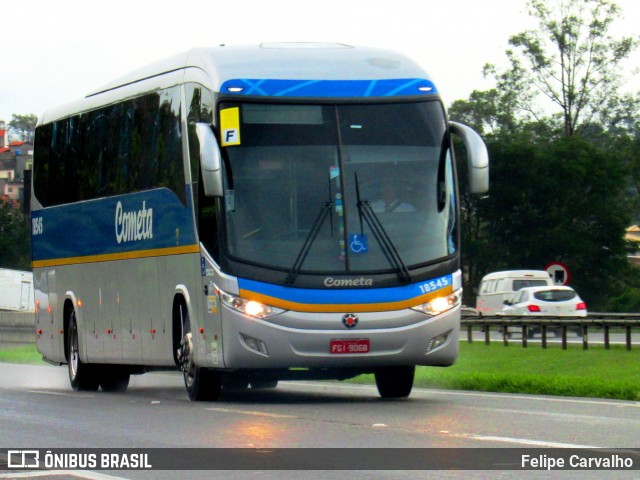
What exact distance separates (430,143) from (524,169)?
67.8 m

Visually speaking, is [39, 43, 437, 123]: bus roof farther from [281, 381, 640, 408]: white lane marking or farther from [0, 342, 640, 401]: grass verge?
[0, 342, 640, 401]: grass verge

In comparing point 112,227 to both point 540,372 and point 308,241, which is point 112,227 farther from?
point 540,372

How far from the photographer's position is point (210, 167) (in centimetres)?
1572

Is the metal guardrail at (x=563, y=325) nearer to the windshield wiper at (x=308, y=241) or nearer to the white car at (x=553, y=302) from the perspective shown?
the white car at (x=553, y=302)

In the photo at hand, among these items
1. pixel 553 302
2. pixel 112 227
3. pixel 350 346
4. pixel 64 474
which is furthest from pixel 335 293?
pixel 553 302

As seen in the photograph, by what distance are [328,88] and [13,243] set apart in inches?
3664

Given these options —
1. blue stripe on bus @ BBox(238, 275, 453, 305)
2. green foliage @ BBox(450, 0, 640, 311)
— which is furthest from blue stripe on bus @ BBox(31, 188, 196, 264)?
green foliage @ BBox(450, 0, 640, 311)

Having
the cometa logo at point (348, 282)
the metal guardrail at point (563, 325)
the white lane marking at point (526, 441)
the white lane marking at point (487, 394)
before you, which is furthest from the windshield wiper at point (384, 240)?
the metal guardrail at point (563, 325)

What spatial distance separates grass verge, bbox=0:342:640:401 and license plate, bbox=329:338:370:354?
439 cm

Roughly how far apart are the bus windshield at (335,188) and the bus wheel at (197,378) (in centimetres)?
183

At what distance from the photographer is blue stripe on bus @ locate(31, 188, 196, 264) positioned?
1772cm

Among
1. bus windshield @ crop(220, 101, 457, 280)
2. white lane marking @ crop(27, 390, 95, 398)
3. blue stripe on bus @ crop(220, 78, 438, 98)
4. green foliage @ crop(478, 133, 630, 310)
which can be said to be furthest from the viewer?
green foliage @ crop(478, 133, 630, 310)

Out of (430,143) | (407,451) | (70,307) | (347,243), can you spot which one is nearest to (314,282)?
(347,243)

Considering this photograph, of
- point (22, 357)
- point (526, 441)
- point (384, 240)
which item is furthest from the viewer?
point (22, 357)
